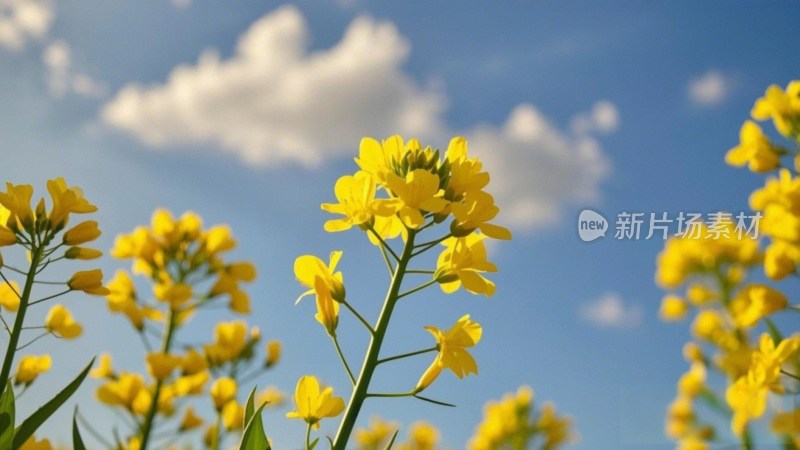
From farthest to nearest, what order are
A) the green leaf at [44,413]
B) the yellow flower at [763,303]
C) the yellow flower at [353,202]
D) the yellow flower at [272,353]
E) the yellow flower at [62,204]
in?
the yellow flower at [272,353], the yellow flower at [763,303], the yellow flower at [62,204], the yellow flower at [353,202], the green leaf at [44,413]

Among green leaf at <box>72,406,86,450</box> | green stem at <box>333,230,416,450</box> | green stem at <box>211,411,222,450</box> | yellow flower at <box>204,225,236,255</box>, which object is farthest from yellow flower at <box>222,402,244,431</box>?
green stem at <box>333,230,416,450</box>

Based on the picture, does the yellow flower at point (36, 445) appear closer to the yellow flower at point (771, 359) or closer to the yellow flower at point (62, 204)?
the yellow flower at point (62, 204)

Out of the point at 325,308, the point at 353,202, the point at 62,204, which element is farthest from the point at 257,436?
the point at 62,204

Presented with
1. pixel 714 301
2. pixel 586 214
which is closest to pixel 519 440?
pixel 714 301

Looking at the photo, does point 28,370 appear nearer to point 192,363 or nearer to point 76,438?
point 76,438

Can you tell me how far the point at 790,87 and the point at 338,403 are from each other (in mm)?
3238

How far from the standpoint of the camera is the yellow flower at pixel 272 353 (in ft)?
14.7

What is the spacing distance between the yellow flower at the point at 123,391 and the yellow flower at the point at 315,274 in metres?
2.75

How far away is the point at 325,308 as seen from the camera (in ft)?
5.66

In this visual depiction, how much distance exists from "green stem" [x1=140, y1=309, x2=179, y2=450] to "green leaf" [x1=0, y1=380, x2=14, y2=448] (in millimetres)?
2087

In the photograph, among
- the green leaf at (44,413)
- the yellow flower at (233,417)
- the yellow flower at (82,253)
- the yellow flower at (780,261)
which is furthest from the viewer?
the yellow flower at (233,417)

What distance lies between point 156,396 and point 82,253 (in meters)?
2.19

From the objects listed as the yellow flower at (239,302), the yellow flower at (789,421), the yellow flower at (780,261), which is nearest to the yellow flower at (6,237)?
the yellow flower at (239,302)

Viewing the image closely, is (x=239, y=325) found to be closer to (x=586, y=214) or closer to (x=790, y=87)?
(x=586, y=214)
